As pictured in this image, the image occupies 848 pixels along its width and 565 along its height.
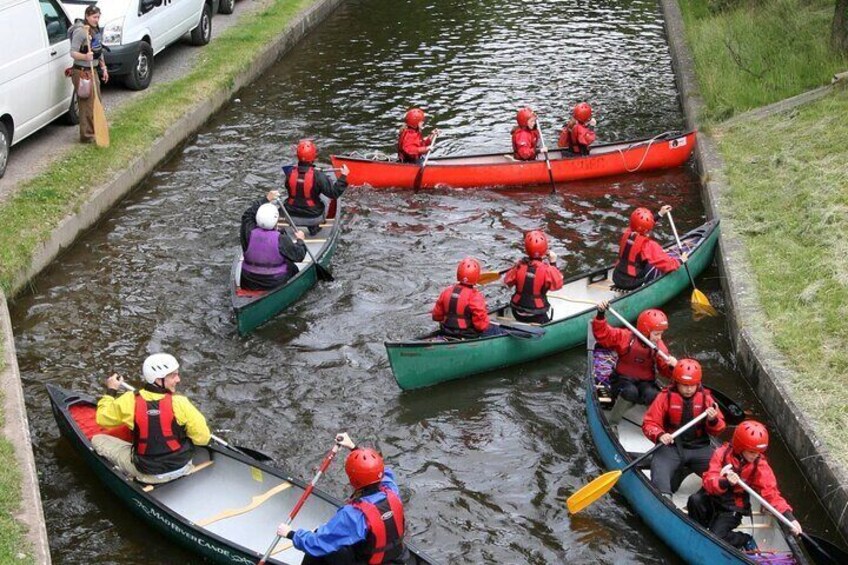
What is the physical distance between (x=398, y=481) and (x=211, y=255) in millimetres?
5971

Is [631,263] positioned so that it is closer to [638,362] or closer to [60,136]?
[638,362]

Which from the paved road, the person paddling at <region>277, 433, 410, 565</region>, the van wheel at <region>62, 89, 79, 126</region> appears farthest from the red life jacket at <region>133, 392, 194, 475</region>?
the van wheel at <region>62, 89, 79, 126</region>

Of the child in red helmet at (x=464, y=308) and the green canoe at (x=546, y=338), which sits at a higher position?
the child in red helmet at (x=464, y=308)

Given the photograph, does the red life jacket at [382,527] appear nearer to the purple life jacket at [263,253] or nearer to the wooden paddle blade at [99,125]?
the purple life jacket at [263,253]

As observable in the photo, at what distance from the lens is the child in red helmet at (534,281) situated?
1261 centimetres

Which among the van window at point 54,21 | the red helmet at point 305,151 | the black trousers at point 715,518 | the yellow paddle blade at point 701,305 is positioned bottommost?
the yellow paddle blade at point 701,305

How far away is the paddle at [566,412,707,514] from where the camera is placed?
9.90 m

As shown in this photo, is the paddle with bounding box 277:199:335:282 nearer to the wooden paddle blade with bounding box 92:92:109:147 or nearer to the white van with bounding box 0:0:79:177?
the wooden paddle blade with bounding box 92:92:109:147

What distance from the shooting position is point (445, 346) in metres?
12.0

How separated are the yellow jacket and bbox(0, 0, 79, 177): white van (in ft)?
24.3

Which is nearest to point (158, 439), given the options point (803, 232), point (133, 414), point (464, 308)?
point (133, 414)

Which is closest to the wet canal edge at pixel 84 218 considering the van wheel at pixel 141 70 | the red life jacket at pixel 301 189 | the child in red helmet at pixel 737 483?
the van wheel at pixel 141 70

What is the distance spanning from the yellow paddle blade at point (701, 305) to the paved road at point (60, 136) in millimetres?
9689

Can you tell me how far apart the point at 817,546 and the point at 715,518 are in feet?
2.93
